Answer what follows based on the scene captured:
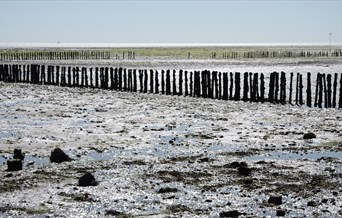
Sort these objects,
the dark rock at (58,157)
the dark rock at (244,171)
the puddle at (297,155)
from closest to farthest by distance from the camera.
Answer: the dark rock at (244,171) → the dark rock at (58,157) → the puddle at (297,155)

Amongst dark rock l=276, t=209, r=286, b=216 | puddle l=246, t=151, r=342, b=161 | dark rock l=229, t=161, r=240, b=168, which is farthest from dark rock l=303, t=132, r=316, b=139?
dark rock l=276, t=209, r=286, b=216

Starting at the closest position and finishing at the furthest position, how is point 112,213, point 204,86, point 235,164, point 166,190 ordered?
point 112,213 → point 166,190 → point 235,164 → point 204,86

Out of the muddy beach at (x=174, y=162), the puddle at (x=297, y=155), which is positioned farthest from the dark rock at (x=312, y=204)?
the puddle at (x=297, y=155)

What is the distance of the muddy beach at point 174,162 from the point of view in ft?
30.7

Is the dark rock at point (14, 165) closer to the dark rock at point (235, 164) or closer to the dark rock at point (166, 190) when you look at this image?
the dark rock at point (166, 190)

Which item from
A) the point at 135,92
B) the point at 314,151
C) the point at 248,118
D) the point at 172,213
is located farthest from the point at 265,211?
the point at 135,92

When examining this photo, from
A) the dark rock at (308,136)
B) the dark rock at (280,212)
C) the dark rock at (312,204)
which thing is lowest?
the dark rock at (308,136)

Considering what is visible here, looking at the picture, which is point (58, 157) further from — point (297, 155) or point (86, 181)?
point (297, 155)

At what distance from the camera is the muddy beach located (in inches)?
368

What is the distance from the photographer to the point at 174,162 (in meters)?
13.0

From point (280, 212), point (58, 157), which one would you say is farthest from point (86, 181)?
point (280, 212)

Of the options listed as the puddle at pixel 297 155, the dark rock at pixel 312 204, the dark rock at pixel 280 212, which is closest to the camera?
the dark rock at pixel 280 212

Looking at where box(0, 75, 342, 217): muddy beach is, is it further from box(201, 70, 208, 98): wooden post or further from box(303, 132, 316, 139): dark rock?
box(201, 70, 208, 98): wooden post

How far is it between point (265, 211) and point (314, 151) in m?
5.91
